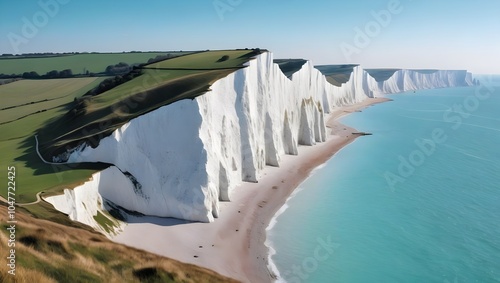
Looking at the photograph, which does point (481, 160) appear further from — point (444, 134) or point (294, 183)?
point (294, 183)

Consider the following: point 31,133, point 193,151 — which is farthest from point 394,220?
point 31,133

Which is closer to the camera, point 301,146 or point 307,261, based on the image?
point 307,261

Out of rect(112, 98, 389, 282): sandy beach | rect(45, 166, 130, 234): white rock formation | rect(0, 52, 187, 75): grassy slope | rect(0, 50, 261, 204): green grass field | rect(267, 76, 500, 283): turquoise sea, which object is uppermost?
rect(0, 52, 187, 75): grassy slope

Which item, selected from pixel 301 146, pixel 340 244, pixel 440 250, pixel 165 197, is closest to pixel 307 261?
pixel 340 244

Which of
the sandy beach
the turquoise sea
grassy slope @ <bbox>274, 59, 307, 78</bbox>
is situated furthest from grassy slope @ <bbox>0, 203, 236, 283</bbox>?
grassy slope @ <bbox>274, 59, 307, 78</bbox>

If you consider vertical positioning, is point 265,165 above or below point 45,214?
below

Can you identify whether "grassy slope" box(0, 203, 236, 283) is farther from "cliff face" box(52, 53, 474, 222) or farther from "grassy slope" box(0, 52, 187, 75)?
"grassy slope" box(0, 52, 187, 75)

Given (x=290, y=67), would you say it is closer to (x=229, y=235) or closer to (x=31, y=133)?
(x=31, y=133)
